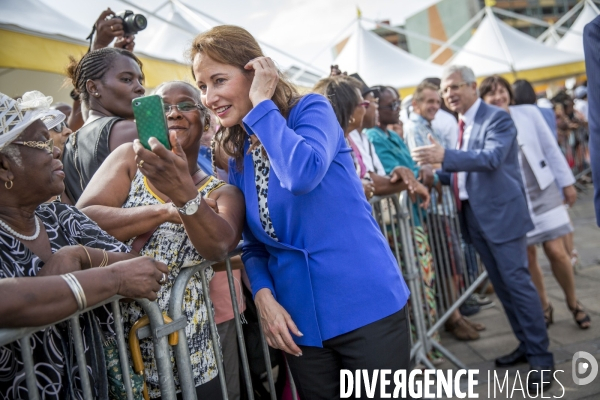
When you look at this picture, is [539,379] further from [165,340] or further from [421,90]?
[421,90]

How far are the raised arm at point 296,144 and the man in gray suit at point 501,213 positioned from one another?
212 cm

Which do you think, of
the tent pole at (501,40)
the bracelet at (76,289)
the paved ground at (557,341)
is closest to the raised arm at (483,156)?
the paved ground at (557,341)

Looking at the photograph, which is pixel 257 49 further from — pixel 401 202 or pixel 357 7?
pixel 357 7

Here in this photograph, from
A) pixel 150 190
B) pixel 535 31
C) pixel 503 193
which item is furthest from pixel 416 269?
pixel 535 31

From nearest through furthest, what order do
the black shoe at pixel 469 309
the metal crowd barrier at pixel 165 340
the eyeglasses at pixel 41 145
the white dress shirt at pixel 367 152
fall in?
the metal crowd barrier at pixel 165 340
the eyeglasses at pixel 41 145
the white dress shirt at pixel 367 152
the black shoe at pixel 469 309

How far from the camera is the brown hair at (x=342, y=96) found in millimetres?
3459

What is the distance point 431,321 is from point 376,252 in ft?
7.86

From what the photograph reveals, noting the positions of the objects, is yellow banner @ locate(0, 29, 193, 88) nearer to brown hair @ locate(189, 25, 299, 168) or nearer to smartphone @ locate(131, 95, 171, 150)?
brown hair @ locate(189, 25, 299, 168)

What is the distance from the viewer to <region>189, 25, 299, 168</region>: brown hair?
6.23ft

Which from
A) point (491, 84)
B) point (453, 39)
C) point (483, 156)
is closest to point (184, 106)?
point (483, 156)

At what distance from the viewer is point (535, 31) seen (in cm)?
7569

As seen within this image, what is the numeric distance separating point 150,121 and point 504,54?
14.0 metres

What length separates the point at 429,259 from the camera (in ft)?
13.3

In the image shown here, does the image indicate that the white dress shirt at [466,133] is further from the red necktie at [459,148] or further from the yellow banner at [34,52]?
the yellow banner at [34,52]
